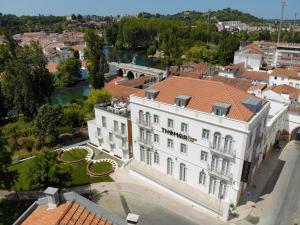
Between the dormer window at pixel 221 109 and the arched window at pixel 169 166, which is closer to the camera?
the dormer window at pixel 221 109

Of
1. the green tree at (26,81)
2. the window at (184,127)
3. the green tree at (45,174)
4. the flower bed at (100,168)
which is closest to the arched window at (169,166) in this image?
the window at (184,127)

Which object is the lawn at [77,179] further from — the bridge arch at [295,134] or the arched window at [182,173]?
the bridge arch at [295,134]

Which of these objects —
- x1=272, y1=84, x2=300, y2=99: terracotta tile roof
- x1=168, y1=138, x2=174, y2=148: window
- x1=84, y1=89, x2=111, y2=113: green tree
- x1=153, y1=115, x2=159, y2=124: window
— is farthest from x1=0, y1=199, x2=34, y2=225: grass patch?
x1=272, y1=84, x2=300, y2=99: terracotta tile roof

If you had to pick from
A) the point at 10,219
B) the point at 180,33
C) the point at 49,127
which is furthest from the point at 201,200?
the point at 180,33

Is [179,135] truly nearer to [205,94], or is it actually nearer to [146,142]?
[146,142]

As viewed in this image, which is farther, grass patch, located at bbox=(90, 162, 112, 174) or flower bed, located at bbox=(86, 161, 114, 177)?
grass patch, located at bbox=(90, 162, 112, 174)

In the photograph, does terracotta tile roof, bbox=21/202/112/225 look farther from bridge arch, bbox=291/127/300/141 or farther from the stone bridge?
the stone bridge
